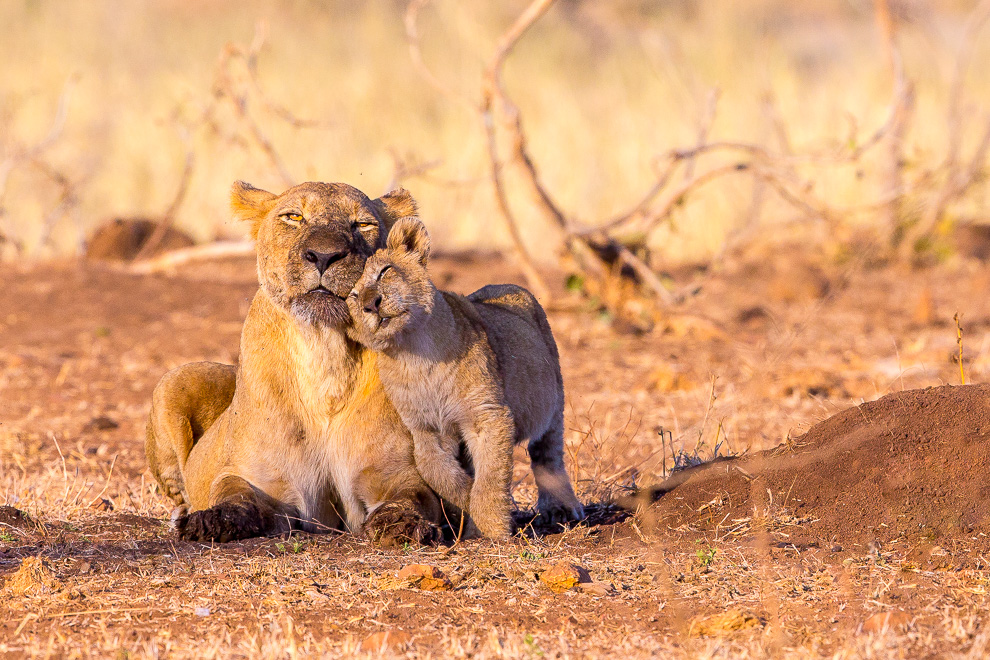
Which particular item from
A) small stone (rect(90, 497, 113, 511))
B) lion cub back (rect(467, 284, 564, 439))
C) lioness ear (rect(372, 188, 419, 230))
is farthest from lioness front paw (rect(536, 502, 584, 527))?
small stone (rect(90, 497, 113, 511))

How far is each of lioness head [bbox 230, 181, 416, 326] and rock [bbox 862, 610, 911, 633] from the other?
2.00 metres

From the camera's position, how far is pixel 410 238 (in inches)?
171

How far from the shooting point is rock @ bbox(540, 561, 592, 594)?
3.86 meters

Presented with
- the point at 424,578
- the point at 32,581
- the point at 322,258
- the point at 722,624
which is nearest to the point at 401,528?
the point at 424,578

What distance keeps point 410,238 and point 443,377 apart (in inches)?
20.0

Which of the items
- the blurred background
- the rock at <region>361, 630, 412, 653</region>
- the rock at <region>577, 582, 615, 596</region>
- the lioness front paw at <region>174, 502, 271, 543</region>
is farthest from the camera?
the blurred background

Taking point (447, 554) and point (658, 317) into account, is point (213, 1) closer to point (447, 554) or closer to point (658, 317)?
point (658, 317)

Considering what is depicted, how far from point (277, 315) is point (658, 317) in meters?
5.87

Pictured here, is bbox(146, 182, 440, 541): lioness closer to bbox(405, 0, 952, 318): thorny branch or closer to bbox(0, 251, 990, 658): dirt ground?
bbox(0, 251, 990, 658): dirt ground

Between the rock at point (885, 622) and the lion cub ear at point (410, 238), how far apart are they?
1.91 m

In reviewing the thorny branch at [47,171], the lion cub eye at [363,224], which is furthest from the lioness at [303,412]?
the thorny branch at [47,171]

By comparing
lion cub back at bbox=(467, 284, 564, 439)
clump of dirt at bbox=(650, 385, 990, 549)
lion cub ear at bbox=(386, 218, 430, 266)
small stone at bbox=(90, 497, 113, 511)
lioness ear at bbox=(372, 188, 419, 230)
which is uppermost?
lioness ear at bbox=(372, 188, 419, 230)

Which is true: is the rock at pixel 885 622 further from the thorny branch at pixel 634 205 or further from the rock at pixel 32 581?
the thorny branch at pixel 634 205

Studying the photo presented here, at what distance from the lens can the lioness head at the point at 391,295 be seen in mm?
4164
